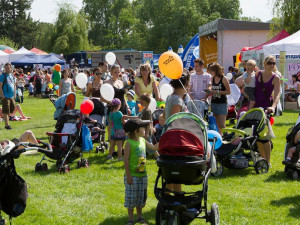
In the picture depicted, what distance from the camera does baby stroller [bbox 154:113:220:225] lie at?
446 centimetres

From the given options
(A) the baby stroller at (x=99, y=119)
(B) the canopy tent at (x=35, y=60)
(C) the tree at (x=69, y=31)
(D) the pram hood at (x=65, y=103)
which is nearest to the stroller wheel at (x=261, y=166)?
(A) the baby stroller at (x=99, y=119)

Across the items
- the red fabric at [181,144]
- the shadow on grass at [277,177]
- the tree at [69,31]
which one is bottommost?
the shadow on grass at [277,177]

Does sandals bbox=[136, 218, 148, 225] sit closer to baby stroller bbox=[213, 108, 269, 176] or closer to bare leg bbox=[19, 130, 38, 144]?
baby stroller bbox=[213, 108, 269, 176]

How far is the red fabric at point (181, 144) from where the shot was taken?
4508 mm

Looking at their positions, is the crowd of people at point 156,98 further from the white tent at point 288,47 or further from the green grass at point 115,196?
the white tent at point 288,47

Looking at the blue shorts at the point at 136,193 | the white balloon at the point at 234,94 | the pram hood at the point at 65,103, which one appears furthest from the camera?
the white balloon at the point at 234,94

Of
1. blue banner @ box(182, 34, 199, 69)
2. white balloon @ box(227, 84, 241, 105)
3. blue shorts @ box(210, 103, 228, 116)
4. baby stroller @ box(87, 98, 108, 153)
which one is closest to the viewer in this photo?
blue shorts @ box(210, 103, 228, 116)

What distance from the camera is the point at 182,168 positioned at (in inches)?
176

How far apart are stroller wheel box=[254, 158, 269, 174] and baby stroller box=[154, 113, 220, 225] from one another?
2862 millimetres

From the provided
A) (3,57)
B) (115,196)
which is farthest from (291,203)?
(3,57)

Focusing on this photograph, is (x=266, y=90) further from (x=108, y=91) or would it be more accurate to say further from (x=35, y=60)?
(x=35, y=60)

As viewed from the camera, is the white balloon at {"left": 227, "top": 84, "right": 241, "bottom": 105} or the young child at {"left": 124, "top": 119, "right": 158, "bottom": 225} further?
the white balloon at {"left": 227, "top": 84, "right": 241, "bottom": 105}

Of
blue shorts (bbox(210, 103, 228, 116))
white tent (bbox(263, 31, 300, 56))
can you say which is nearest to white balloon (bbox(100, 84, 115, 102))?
blue shorts (bbox(210, 103, 228, 116))

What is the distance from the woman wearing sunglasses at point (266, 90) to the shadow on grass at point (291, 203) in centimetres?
168
